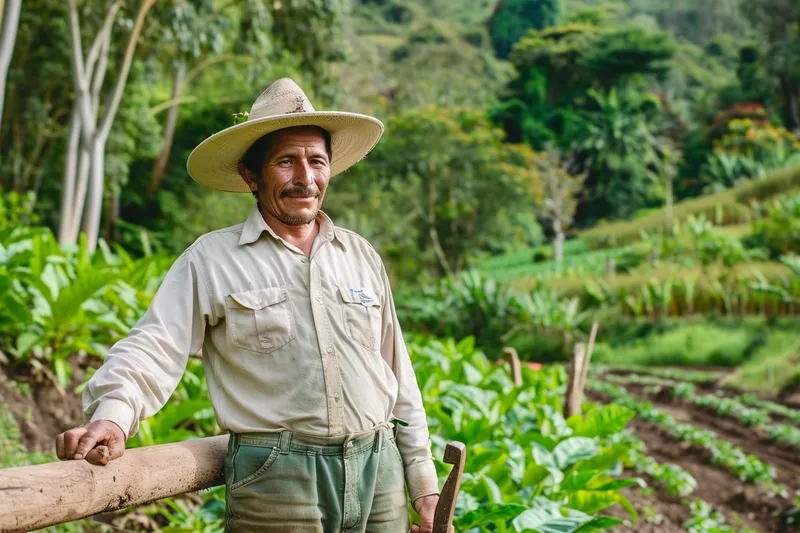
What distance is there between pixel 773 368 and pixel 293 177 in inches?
406

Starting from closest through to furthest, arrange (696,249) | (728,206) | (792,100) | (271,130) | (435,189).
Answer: (271,130) → (696,249) → (435,189) → (728,206) → (792,100)

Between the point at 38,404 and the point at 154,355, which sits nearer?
the point at 154,355

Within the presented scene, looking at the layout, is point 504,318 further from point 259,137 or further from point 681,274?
point 259,137

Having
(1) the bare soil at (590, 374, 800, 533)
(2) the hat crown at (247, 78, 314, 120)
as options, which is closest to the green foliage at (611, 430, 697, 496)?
(1) the bare soil at (590, 374, 800, 533)

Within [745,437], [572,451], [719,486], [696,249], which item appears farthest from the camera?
[696,249]

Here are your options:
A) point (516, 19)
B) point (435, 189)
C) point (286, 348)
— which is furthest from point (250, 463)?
point (516, 19)

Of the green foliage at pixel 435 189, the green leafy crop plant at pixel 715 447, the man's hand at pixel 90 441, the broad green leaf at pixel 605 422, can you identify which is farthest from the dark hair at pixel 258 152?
the green foliage at pixel 435 189

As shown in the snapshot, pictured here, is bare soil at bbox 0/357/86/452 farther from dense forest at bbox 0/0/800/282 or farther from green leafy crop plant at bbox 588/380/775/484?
green leafy crop plant at bbox 588/380/775/484

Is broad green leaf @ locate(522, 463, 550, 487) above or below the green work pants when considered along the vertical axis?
below

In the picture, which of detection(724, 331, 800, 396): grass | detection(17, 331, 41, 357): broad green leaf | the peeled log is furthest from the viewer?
detection(724, 331, 800, 396): grass

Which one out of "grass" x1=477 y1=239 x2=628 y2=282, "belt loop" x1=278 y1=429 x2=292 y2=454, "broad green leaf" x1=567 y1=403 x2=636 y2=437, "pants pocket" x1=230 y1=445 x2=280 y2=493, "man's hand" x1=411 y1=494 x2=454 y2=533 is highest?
"belt loop" x1=278 y1=429 x2=292 y2=454

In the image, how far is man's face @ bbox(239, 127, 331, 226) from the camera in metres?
1.97

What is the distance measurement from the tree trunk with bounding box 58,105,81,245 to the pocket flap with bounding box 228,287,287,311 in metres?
7.31

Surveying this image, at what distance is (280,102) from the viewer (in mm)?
1971
